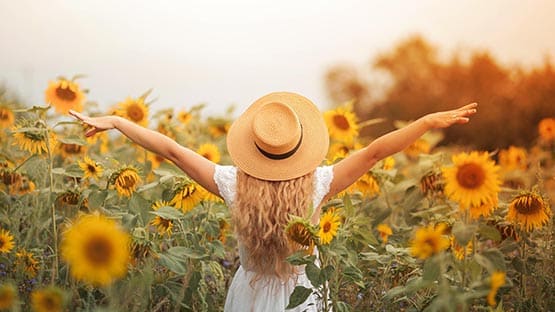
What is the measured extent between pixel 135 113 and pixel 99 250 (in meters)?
2.57

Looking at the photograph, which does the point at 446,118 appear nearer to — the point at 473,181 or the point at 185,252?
the point at 473,181

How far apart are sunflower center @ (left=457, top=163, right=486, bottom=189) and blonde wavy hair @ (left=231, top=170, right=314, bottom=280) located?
634 millimetres

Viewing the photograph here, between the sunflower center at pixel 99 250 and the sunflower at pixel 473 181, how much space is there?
1052 mm

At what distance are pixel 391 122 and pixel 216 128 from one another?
7.90m

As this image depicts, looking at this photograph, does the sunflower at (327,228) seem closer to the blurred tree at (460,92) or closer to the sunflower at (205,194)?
the sunflower at (205,194)

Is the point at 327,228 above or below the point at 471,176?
below

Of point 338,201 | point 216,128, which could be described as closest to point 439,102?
point 216,128

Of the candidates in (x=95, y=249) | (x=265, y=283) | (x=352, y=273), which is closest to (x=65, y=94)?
(x=265, y=283)

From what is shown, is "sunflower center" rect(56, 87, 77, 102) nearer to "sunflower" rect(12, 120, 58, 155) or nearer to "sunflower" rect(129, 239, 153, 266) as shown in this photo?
"sunflower" rect(12, 120, 58, 155)

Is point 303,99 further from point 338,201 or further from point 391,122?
point 391,122

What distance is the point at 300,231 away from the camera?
87.8 inches

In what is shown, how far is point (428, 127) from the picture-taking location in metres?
2.53

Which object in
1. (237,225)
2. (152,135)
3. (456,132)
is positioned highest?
(456,132)

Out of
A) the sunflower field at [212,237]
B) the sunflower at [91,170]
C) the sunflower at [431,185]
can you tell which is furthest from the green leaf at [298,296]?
the sunflower at [431,185]
